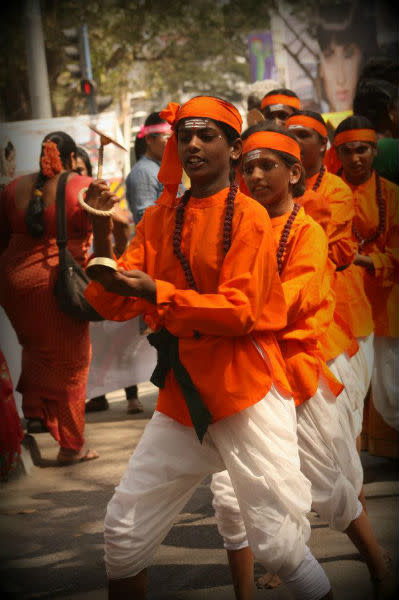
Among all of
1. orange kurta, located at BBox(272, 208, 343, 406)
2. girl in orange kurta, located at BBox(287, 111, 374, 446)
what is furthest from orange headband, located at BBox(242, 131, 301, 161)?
girl in orange kurta, located at BBox(287, 111, 374, 446)

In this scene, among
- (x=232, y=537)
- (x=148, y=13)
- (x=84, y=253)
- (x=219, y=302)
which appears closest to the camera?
(x=219, y=302)

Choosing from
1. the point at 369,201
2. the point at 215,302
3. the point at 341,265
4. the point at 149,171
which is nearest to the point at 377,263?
the point at 369,201

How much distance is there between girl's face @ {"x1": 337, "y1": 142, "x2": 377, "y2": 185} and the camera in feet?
18.8

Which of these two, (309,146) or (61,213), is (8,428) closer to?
(61,213)

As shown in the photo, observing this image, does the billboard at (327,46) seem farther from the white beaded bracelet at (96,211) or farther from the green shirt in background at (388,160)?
the white beaded bracelet at (96,211)

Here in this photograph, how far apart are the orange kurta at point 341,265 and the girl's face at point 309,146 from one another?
8 centimetres

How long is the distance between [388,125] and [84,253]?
95.9 inches

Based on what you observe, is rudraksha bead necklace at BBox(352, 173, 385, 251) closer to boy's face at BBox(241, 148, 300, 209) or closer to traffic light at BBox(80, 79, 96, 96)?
boy's face at BBox(241, 148, 300, 209)

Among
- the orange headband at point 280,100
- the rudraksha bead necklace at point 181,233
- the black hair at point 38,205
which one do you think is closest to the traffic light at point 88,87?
the black hair at point 38,205

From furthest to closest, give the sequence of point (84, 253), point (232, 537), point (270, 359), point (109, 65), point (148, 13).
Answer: point (109, 65), point (148, 13), point (84, 253), point (232, 537), point (270, 359)

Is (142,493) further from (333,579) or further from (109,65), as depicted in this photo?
(109,65)

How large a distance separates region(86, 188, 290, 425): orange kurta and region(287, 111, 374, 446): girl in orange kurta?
1063 mm

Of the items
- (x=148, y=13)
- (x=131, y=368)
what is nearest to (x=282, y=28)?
(x=148, y=13)

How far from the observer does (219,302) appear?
3.19m
